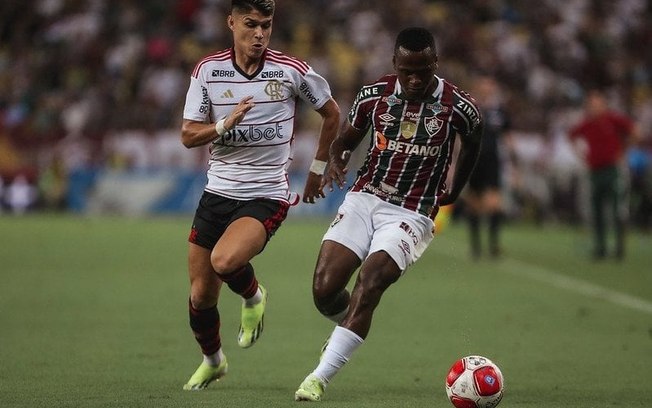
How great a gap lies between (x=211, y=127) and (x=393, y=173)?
3.78 feet

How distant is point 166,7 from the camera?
30.0 m

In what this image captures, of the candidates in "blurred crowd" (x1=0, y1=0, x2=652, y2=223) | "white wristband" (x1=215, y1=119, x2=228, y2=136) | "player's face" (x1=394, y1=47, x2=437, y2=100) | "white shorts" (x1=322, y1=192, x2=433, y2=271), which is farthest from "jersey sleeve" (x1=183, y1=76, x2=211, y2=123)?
"blurred crowd" (x1=0, y1=0, x2=652, y2=223)

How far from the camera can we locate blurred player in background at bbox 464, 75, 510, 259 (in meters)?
17.9

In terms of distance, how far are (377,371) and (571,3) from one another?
80.5 ft

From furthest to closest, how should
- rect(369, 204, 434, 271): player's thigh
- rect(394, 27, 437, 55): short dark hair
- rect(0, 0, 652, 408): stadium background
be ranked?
rect(0, 0, 652, 408): stadium background < rect(369, 204, 434, 271): player's thigh < rect(394, 27, 437, 55): short dark hair

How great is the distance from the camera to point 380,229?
25.2ft

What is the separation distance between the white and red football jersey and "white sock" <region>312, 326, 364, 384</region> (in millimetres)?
1314

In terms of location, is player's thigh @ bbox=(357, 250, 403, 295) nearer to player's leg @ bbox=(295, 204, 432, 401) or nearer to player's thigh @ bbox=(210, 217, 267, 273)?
→ player's leg @ bbox=(295, 204, 432, 401)

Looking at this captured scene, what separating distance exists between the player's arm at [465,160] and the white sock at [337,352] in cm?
120

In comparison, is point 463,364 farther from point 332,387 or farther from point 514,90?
point 514,90

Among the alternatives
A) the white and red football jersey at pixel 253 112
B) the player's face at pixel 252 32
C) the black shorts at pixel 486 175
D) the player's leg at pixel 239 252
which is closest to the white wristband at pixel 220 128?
the white and red football jersey at pixel 253 112

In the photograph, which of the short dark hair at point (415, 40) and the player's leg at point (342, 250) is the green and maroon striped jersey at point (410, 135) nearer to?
the player's leg at point (342, 250)

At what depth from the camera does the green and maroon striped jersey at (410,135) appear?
770 cm

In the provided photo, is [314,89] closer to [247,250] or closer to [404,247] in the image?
[247,250]
